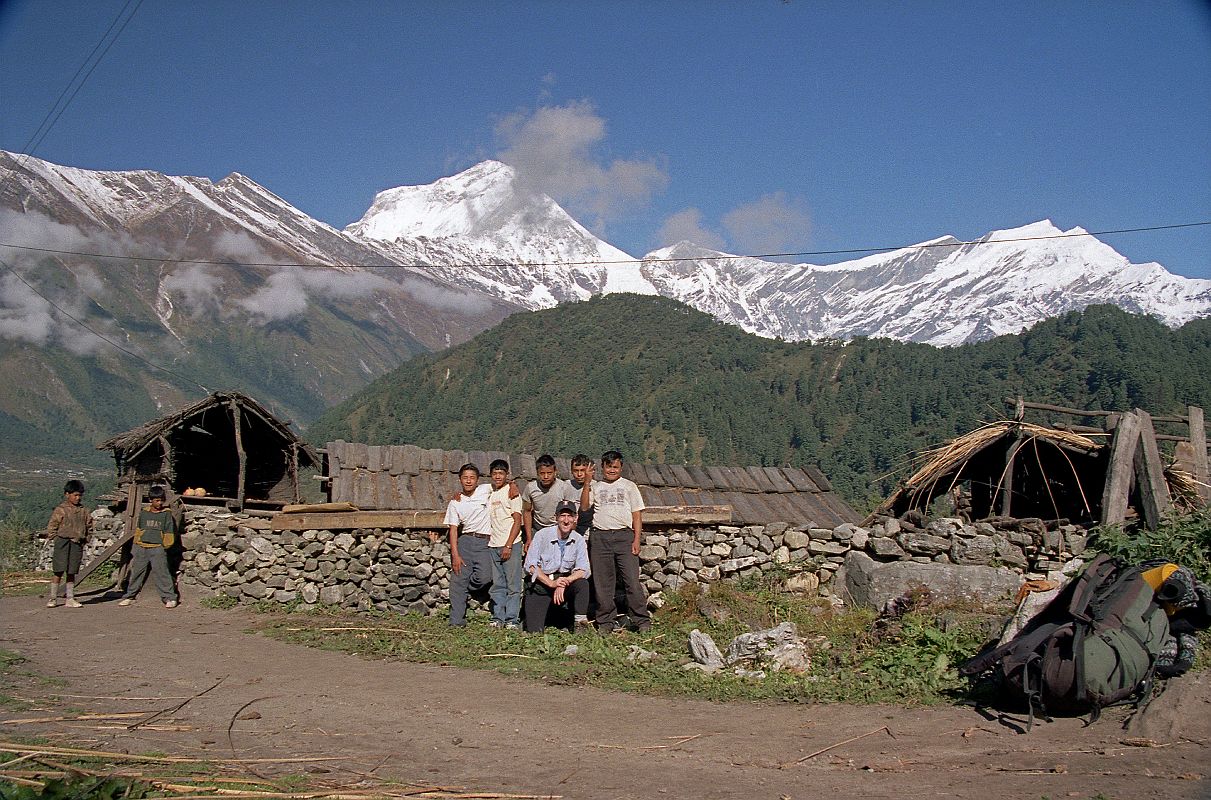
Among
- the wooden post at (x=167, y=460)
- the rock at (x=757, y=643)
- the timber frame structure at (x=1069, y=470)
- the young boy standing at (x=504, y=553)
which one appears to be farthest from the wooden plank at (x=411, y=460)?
the timber frame structure at (x=1069, y=470)

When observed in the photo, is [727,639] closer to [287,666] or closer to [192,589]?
[287,666]

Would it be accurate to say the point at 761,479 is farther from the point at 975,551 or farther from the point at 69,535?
the point at 69,535

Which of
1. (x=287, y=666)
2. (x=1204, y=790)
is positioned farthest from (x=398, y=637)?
(x=1204, y=790)

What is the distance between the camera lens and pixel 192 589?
11.1 metres

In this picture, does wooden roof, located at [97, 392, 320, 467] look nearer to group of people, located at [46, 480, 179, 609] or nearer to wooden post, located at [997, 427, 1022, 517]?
group of people, located at [46, 480, 179, 609]

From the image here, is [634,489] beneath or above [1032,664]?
above

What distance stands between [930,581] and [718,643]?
2.10 m

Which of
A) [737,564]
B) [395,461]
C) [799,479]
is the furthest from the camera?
[799,479]

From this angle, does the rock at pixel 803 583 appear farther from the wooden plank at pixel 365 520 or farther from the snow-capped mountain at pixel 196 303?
the snow-capped mountain at pixel 196 303

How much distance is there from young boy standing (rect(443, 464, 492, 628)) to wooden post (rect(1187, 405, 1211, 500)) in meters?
7.39

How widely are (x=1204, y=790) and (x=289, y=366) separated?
15727 cm

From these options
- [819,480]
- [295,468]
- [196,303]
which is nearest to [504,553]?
[819,480]

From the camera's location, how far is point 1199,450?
941 centimetres

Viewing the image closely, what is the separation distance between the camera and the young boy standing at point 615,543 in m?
8.76
